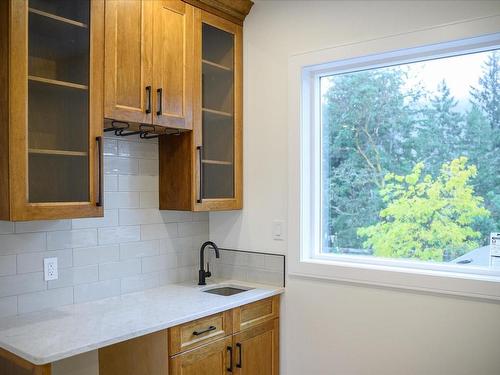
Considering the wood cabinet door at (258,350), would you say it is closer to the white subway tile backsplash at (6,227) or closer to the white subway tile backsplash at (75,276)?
the white subway tile backsplash at (75,276)

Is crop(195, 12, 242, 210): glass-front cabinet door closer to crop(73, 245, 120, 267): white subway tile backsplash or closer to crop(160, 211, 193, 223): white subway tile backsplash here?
crop(160, 211, 193, 223): white subway tile backsplash

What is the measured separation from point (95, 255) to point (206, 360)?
0.81 metres

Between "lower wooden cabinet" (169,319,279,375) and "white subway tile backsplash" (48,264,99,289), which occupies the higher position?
"white subway tile backsplash" (48,264,99,289)

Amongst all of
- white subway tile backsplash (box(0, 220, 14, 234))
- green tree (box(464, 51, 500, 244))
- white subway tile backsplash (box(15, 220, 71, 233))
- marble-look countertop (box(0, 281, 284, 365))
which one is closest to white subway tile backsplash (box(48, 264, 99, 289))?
marble-look countertop (box(0, 281, 284, 365))

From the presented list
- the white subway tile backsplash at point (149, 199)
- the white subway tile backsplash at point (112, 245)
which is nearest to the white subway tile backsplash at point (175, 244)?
the white subway tile backsplash at point (112, 245)

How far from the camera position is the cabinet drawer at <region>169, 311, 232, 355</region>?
7.04ft

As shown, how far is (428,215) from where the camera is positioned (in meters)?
2.48

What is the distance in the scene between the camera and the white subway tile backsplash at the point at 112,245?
221 cm

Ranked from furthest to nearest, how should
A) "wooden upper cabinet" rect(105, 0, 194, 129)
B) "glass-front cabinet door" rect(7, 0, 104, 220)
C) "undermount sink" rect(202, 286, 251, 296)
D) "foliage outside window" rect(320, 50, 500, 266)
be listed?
1. "undermount sink" rect(202, 286, 251, 296)
2. "foliage outside window" rect(320, 50, 500, 266)
3. "wooden upper cabinet" rect(105, 0, 194, 129)
4. "glass-front cabinet door" rect(7, 0, 104, 220)

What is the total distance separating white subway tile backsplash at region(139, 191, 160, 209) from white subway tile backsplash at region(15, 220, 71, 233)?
486 millimetres

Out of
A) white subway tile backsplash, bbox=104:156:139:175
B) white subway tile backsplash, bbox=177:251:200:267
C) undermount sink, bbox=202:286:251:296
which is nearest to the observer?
white subway tile backsplash, bbox=104:156:139:175

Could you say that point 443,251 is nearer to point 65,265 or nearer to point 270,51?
point 270,51

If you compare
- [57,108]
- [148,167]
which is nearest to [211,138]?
[148,167]

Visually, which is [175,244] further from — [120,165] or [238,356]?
[238,356]
